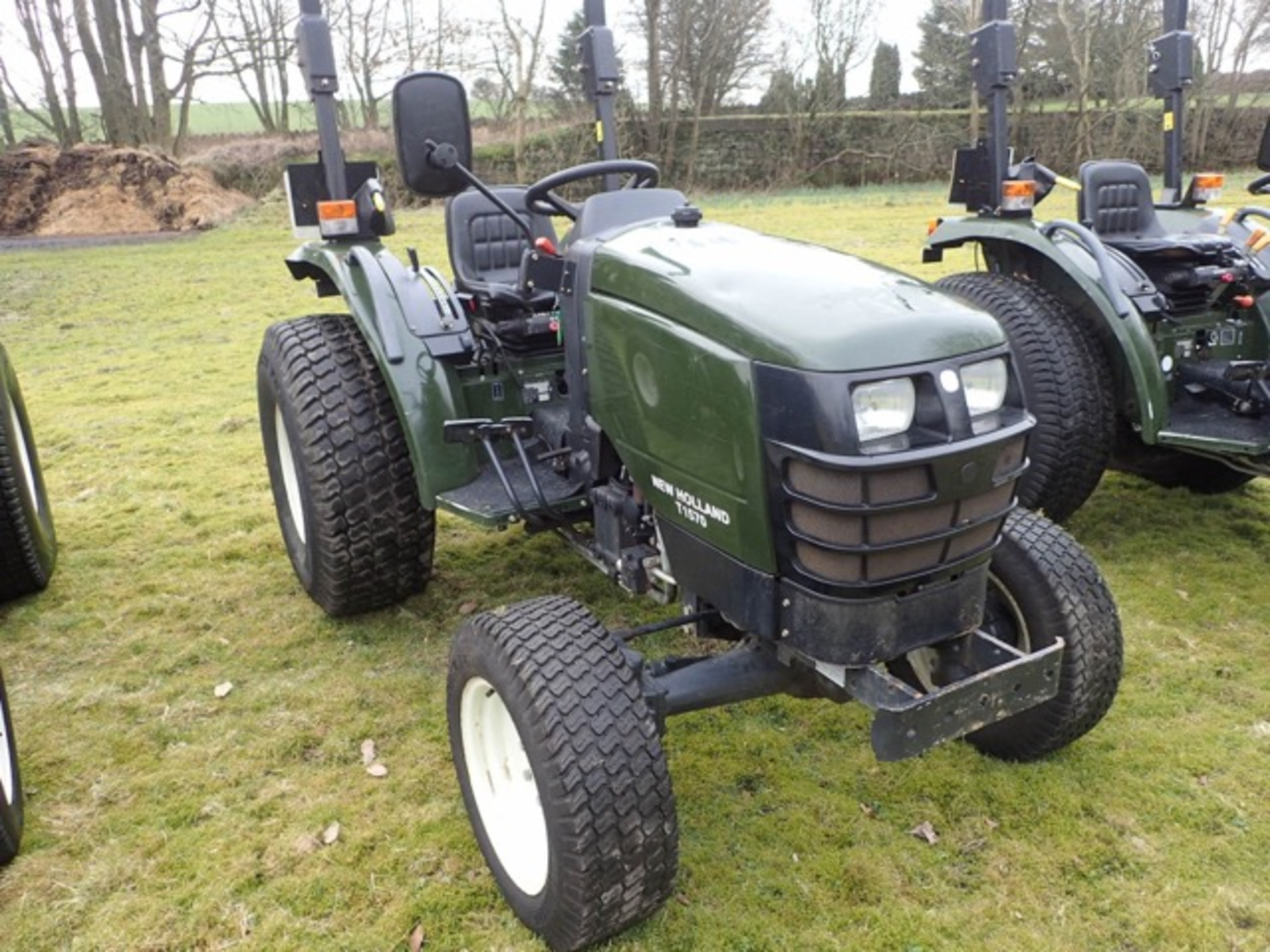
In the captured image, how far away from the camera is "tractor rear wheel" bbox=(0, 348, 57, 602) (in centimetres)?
341

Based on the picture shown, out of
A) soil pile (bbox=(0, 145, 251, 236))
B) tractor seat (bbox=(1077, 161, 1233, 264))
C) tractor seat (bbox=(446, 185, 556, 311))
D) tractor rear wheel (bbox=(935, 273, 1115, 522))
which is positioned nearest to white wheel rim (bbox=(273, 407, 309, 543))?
tractor seat (bbox=(446, 185, 556, 311))

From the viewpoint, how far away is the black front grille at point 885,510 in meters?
1.75

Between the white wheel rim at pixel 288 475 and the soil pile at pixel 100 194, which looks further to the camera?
the soil pile at pixel 100 194

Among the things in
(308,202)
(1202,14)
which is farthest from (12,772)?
(1202,14)

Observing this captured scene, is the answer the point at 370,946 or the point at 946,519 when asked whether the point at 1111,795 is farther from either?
the point at 370,946

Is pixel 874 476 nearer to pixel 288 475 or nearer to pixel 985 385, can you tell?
pixel 985 385

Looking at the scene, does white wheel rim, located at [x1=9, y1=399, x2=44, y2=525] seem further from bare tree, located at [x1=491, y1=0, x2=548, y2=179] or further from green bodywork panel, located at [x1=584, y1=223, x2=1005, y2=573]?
bare tree, located at [x1=491, y1=0, x2=548, y2=179]

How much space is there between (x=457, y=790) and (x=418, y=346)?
124 cm

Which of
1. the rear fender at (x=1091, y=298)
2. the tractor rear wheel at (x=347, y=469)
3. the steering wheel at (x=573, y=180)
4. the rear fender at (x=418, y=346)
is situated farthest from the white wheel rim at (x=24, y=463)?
the rear fender at (x=1091, y=298)

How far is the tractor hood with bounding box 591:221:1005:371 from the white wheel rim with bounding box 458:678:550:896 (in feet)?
2.89

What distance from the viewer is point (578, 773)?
1.89 metres

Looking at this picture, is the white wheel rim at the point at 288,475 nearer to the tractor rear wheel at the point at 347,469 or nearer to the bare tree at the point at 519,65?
the tractor rear wheel at the point at 347,469

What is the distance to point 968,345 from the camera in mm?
1834

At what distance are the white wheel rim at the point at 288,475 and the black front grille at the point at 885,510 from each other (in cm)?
226
